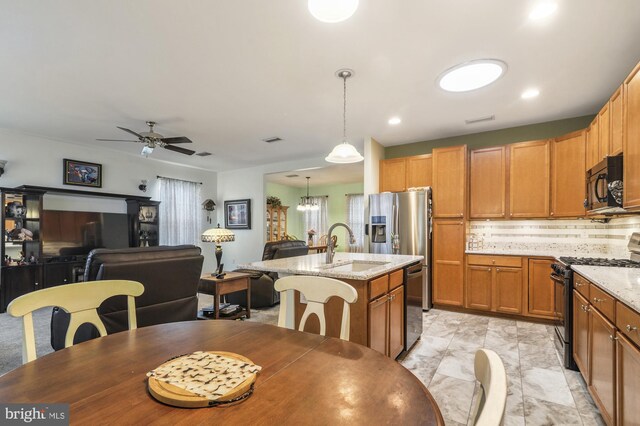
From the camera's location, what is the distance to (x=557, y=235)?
407 cm

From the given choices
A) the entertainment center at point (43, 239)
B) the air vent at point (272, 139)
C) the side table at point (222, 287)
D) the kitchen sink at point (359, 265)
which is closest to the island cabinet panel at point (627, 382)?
the kitchen sink at point (359, 265)

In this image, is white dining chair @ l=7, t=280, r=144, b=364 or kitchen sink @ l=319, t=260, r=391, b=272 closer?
white dining chair @ l=7, t=280, r=144, b=364

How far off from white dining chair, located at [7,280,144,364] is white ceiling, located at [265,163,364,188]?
5.16 metres

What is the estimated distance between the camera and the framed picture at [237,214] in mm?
7191

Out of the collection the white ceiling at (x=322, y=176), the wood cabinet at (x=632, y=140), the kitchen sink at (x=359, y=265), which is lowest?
the kitchen sink at (x=359, y=265)

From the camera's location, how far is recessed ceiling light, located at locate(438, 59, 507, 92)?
8.86ft

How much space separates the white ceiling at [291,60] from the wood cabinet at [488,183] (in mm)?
420

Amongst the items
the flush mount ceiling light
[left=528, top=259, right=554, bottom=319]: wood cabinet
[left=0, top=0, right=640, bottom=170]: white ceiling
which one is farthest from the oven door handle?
the flush mount ceiling light

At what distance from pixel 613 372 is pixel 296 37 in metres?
2.87

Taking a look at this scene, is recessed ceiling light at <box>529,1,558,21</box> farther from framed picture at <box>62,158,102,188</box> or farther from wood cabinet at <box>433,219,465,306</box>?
framed picture at <box>62,158,102,188</box>

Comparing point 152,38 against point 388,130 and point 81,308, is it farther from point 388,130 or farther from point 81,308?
point 388,130

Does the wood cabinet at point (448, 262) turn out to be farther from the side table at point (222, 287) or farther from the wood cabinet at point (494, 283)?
the side table at point (222, 287)

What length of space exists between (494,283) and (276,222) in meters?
6.32

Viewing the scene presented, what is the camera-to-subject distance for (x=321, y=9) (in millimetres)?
1516
